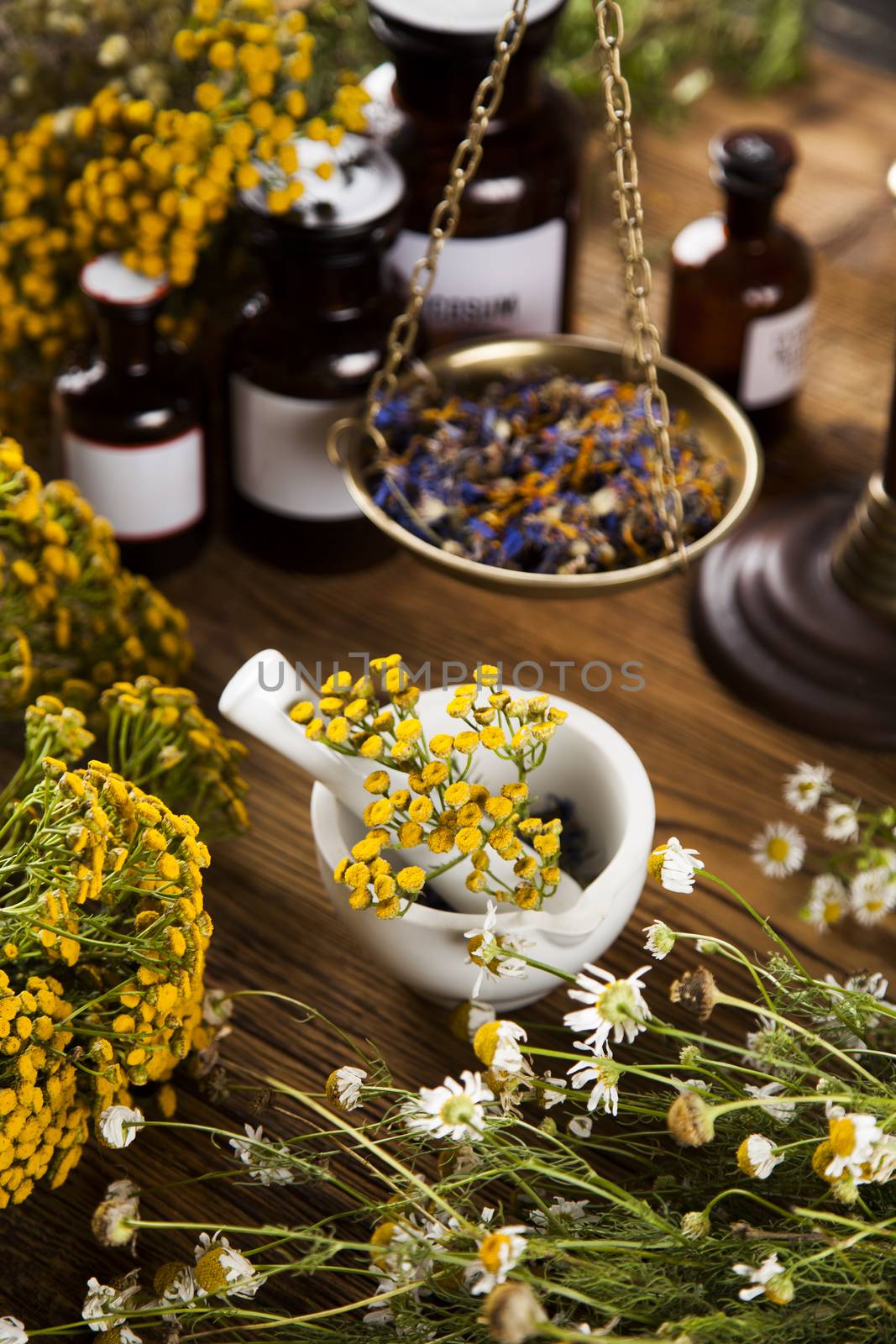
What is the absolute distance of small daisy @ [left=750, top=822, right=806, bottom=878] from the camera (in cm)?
86

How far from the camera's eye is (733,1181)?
66 centimetres

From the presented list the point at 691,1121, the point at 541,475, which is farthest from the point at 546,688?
the point at 691,1121

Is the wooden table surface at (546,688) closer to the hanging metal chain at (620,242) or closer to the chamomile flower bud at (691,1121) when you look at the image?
the hanging metal chain at (620,242)

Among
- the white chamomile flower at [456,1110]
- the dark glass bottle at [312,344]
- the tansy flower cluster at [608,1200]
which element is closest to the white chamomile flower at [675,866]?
the tansy flower cluster at [608,1200]

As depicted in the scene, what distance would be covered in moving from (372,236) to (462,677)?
0.28 meters

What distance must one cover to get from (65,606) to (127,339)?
0.19m

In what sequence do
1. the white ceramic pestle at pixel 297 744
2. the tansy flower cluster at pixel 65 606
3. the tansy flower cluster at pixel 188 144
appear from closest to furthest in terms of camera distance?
the white ceramic pestle at pixel 297 744 < the tansy flower cluster at pixel 65 606 < the tansy flower cluster at pixel 188 144

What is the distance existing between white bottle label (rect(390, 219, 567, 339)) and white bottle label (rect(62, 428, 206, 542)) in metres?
0.20

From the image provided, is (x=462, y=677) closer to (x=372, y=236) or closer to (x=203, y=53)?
(x=372, y=236)

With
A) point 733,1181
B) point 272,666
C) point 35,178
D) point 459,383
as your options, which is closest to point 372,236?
point 459,383

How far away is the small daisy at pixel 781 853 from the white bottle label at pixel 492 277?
1.41ft

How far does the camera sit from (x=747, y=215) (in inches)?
42.3

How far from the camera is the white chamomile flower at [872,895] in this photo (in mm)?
823

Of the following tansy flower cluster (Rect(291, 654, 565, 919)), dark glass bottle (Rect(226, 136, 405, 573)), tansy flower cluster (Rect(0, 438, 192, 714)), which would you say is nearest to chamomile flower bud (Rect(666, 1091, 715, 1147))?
tansy flower cluster (Rect(291, 654, 565, 919))
